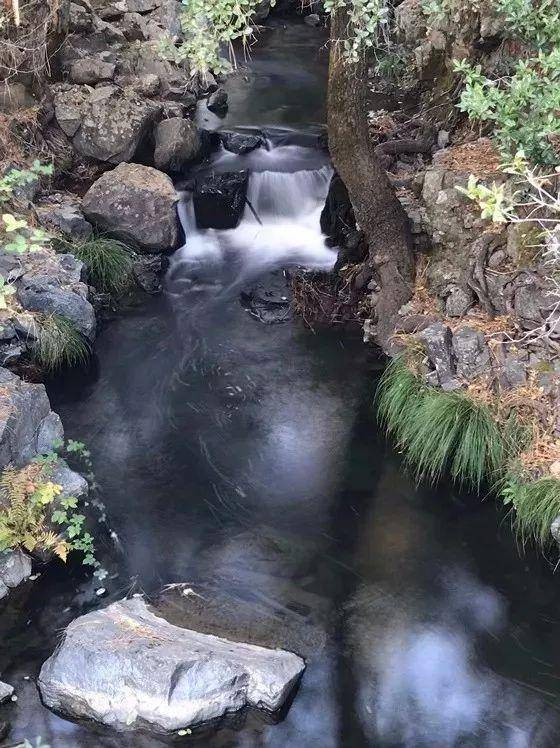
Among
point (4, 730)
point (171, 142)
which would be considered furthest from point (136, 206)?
point (4, 730)

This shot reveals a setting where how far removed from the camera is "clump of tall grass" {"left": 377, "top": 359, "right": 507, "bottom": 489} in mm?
7910

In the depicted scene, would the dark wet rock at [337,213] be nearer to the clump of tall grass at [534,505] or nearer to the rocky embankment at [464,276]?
the rocky embankment at [464,276]

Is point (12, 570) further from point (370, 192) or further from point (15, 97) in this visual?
point (15, 97)

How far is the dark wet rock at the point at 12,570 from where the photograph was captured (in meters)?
6.74

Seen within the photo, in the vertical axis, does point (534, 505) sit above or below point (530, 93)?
below

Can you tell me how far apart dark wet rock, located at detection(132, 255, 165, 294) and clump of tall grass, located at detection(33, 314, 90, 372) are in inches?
67.2

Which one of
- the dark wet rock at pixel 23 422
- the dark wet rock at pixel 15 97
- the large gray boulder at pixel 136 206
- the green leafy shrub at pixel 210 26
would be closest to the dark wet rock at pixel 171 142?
the large gray boulder at pixel 136 206

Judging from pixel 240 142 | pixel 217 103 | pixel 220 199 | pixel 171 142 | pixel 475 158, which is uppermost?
pixel 475 158

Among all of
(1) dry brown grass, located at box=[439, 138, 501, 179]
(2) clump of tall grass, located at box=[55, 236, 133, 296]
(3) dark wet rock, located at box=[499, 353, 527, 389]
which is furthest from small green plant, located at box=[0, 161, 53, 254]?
(1) dry brown grass, located at box=[439, 138, 501, 179]

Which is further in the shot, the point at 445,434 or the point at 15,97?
the point at 15,97

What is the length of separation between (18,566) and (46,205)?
588 centimetres

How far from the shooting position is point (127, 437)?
346 inches

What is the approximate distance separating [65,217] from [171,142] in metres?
2.43

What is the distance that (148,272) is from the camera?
11.3 metres
